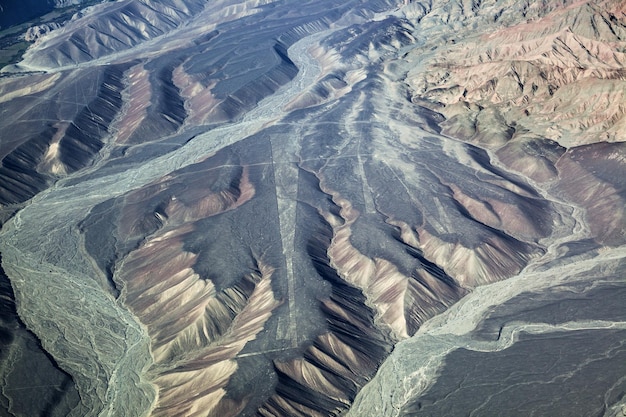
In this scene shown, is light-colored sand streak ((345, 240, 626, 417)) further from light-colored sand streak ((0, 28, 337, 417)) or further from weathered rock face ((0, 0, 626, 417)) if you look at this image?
light-colored sand streak ((0, 28, 337, 417))

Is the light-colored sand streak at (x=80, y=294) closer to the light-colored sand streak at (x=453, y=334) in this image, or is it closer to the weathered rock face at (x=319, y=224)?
the weathered rock face at (x=319, y=224)

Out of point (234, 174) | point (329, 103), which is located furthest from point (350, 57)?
point (234, 174)

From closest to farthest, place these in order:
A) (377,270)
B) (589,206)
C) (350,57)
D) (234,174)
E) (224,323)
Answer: (224,323), (377,270), (589,206), (234,174), (350,57)

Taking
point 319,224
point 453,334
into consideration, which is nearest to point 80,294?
point 319,224

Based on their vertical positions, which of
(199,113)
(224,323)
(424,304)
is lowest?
(424,304)

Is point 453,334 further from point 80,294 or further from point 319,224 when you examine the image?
point 80,294

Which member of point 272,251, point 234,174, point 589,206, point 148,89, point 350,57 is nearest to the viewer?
point 272,251

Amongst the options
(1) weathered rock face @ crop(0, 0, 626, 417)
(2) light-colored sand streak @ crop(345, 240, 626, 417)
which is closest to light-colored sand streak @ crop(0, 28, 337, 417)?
(1) weathered rock face @ crop(0, 0, 626, 417)

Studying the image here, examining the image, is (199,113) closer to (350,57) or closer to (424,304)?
(350,57)
